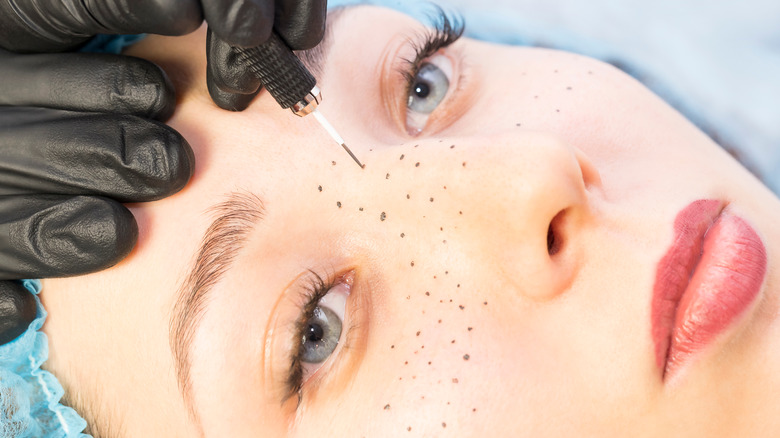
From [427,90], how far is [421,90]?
0.05ft

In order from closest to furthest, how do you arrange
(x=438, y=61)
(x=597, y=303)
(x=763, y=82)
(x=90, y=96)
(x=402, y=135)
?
(x=597, y=303)
(x=90, y=96)
(x=402, y=135)
(x=438, y=61)
(x=763, y=82)

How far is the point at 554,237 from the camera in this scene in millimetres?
818

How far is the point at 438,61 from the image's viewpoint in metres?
1.24

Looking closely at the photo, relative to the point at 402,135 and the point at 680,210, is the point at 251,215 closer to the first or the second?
the point at 402,135

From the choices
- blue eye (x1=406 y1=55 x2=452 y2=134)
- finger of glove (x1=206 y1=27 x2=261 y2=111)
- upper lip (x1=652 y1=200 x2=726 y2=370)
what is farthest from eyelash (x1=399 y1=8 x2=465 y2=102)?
upper lip (x1=652 y1=200 x2=726 y2=370)

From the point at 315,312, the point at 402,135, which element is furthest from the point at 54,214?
the point at 402,135

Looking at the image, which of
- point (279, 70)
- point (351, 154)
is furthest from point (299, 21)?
point (351, 154)

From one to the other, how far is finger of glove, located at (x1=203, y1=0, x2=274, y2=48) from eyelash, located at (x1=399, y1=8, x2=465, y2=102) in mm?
437

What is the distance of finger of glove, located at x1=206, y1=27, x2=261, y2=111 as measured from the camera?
864 mm

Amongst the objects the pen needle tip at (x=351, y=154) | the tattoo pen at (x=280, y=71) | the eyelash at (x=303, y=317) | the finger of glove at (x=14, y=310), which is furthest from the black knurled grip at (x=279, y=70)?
the finger of glove at (x=14, y=310)

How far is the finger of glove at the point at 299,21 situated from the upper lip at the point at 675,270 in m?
0.61

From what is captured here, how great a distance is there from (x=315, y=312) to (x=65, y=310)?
41 centimetres

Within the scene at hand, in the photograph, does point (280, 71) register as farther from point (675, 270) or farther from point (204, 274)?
point (675, 270)

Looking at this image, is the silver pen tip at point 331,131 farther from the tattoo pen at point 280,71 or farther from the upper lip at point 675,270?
the upper lip at point 675,270
